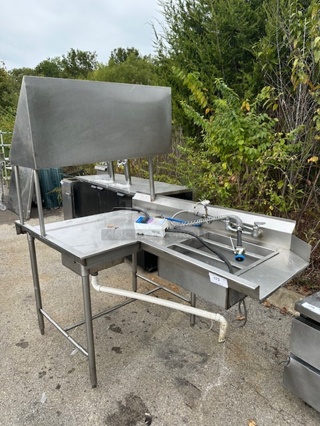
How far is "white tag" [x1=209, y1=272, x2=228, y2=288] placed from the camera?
1.13m

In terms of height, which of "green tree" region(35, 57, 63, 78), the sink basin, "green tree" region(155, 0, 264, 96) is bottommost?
the sink basin

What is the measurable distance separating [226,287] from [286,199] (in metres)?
2.08

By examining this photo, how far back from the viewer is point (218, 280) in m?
1.15

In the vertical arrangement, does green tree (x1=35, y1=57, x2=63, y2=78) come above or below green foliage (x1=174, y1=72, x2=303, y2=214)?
above

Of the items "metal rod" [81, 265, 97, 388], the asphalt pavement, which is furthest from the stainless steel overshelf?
"metal rod" [81, 265, 97, 388]

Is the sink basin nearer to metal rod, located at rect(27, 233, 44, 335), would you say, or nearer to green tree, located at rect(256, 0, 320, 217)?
metal rod, located at rect(27, 233, 44, 335)

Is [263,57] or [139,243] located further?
[263,57]

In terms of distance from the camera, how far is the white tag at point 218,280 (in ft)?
3.72

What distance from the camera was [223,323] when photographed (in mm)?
1364

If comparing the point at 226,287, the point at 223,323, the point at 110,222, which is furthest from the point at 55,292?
the point at 226,287

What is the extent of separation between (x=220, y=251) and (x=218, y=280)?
1.53ft

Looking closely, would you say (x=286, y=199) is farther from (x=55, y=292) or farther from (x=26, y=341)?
(x=26, y=341)

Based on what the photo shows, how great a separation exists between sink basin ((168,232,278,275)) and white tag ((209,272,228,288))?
24cm

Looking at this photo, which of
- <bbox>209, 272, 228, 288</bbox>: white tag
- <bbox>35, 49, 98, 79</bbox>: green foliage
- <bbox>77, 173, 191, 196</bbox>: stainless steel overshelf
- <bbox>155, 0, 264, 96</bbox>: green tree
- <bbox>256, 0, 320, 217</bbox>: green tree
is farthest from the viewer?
<bbox>35, 49, 98, 79</bbox>: green foliage
